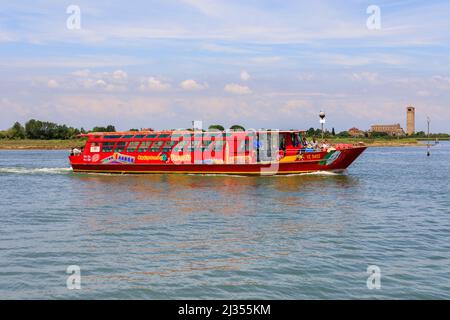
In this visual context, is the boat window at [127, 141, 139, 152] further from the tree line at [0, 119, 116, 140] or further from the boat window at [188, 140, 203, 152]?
the tree line at [0, 119, 116, 140]

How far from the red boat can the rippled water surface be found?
6877 mm

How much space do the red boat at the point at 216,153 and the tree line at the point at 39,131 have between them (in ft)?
370

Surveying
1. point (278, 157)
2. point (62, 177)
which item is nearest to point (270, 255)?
point (278, 157)

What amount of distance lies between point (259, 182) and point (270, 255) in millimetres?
19750

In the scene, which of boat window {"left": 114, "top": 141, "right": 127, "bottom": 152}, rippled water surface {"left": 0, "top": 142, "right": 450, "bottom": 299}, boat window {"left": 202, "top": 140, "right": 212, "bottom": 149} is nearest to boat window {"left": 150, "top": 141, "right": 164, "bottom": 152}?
boat window {"left": 114, "top": 141, "right": 127, "bottom": 152}

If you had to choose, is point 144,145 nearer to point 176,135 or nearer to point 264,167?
point 176,135

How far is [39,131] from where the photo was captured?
152 meters

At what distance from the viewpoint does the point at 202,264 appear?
13.1m

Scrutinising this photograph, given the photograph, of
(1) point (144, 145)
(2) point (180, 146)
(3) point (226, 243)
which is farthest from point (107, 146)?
(3) point (226, 243)

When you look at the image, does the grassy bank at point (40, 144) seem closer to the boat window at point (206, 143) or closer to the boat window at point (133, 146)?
the boat window at point (133, 146)

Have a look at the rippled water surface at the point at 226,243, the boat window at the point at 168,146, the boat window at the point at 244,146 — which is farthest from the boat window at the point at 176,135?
the rippled water surface at the point at 226,243

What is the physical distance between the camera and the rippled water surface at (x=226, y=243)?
11.4m

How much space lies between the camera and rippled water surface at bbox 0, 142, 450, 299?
1138 centimetres
